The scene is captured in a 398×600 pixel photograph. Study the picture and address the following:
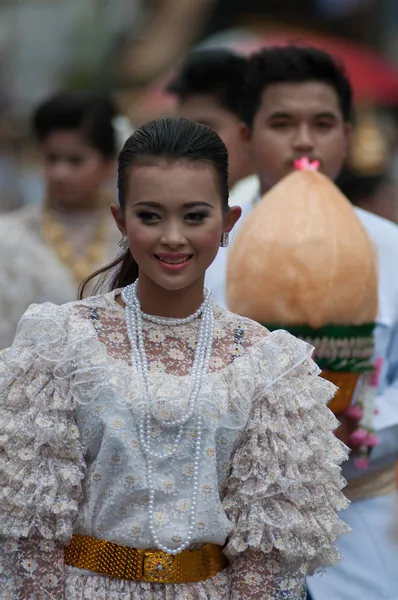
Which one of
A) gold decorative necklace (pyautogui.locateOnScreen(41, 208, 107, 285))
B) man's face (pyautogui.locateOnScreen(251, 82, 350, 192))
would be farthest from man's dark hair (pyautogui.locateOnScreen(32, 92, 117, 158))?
man's face (pyautogui.locateOnScreen(251, 82, 350, 192))

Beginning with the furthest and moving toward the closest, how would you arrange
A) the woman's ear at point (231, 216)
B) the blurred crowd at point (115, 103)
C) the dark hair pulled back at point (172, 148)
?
the blurred crowd at point (115, 103) < the woman's ear at point (231, 216) < the dark hair pulled back at point (172, 148)

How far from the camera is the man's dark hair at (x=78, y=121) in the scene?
7031mm

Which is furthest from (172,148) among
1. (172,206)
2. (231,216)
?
(231,216)

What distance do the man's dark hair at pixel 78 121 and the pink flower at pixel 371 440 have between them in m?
2.87

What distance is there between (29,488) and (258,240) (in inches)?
50.4

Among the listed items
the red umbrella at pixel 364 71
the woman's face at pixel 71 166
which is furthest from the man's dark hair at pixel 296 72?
the red umbrella at pixel 364 71

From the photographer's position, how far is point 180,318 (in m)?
3.45

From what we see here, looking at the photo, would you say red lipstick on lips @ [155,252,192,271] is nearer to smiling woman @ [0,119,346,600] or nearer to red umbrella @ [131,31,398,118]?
smiling woman @ [0,119,346,600]

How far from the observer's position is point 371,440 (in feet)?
15.3

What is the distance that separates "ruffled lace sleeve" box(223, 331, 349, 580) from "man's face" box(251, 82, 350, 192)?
5.62 ft

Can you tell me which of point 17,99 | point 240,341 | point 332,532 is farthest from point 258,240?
point 17,99

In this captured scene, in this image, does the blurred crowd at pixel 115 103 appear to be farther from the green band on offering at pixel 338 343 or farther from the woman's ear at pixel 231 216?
the woman's ear at pixel 231 216

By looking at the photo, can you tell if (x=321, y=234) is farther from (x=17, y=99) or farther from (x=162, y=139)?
(x=17, y=99)

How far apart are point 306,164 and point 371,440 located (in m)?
0.96
